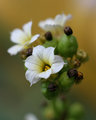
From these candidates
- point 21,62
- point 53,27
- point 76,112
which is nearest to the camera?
point 53,27

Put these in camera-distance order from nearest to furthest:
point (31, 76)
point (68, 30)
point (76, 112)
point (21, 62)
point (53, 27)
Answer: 1. point (31, 76)
2. point (68, 30)
3. point (53, 27)
4. point (76, 112)
5. point (21, 62)

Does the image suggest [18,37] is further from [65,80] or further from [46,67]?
[65,80]

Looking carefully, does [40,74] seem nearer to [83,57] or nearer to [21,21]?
[83,57]

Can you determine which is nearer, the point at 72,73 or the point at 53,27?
the point at 72,73

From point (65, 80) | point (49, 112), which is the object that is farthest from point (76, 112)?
point (65, 80)

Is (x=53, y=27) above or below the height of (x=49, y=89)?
above

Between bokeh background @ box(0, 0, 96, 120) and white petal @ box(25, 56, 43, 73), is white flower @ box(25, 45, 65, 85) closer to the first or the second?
white petal @ box(25, 56, 43, 73)
